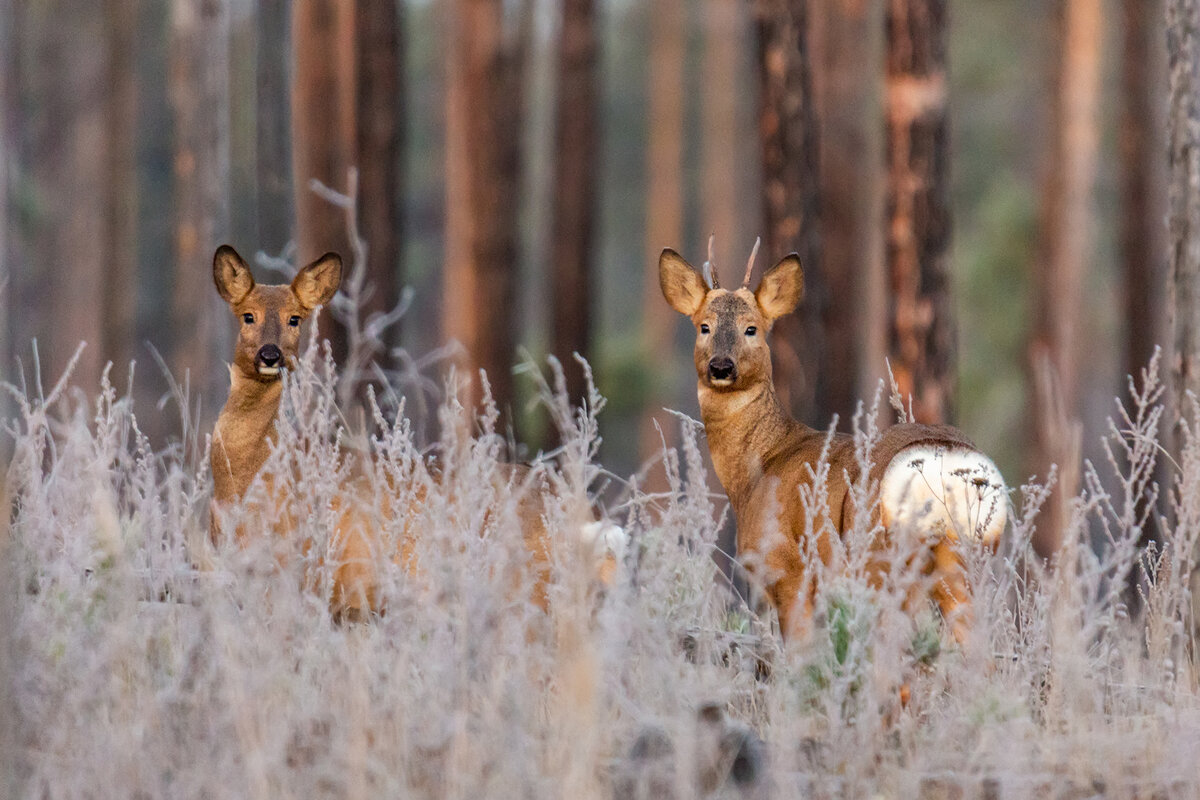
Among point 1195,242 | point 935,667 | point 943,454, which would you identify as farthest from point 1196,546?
point 935,667

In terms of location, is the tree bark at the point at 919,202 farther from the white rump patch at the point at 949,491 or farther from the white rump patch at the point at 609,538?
the white rump patch at the point at 609,538

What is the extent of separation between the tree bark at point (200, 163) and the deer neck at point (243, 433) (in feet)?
14.6

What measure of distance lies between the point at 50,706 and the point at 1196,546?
5398 mm

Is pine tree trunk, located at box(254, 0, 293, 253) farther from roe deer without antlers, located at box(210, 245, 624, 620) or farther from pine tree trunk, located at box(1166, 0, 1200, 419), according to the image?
pine tree trunk, located at box(1166, 0, 1200, 419)

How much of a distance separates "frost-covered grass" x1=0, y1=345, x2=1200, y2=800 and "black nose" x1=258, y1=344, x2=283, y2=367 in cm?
91

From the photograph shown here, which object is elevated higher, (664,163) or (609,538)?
(664,163)

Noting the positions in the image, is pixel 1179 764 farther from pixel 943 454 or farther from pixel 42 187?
pixel 42 187

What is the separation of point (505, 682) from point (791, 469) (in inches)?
93.7

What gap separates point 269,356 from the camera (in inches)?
279

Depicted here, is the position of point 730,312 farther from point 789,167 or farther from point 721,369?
point 789,167

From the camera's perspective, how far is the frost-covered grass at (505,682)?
4.52 meters

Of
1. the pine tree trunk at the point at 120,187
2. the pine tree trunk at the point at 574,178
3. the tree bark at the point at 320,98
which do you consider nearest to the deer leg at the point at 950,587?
the tree bark at the point at 320,98

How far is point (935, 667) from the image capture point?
5594 millimetres

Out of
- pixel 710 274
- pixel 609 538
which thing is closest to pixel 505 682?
pixel 609 538
